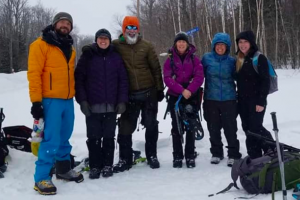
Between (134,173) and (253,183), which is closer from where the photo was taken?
(253,183)

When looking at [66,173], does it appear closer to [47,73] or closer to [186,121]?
[47,73]

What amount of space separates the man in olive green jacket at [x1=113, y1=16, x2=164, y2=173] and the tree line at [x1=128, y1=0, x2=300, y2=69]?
57.3ft

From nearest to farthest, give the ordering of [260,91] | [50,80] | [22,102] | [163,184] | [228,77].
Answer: [50,80] → [163,184] → [260,91] → [228,77] → [22,102]

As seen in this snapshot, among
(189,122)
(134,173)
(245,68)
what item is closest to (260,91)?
(245,68)

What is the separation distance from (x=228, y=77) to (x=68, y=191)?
8.86ft

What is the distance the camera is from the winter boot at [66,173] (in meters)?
4.07

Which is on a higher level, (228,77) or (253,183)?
(228,77)

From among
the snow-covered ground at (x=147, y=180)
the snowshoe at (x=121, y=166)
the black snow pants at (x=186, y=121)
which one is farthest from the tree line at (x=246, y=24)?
the snowshoe at (x=121, y=166)

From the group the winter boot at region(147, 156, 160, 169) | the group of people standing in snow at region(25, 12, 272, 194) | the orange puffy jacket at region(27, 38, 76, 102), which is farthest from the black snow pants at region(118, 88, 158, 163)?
the orange puffy jacket at region(27, 38, 76, 102)

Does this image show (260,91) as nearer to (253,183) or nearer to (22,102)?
(253,183)

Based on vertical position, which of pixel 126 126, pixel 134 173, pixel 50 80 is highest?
pixel 50 80

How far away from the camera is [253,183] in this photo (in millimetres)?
3219

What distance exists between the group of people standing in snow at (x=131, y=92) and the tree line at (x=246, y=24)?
56.6ft

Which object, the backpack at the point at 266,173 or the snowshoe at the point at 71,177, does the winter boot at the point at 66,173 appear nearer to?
the snowshoe at the point at 71,177
